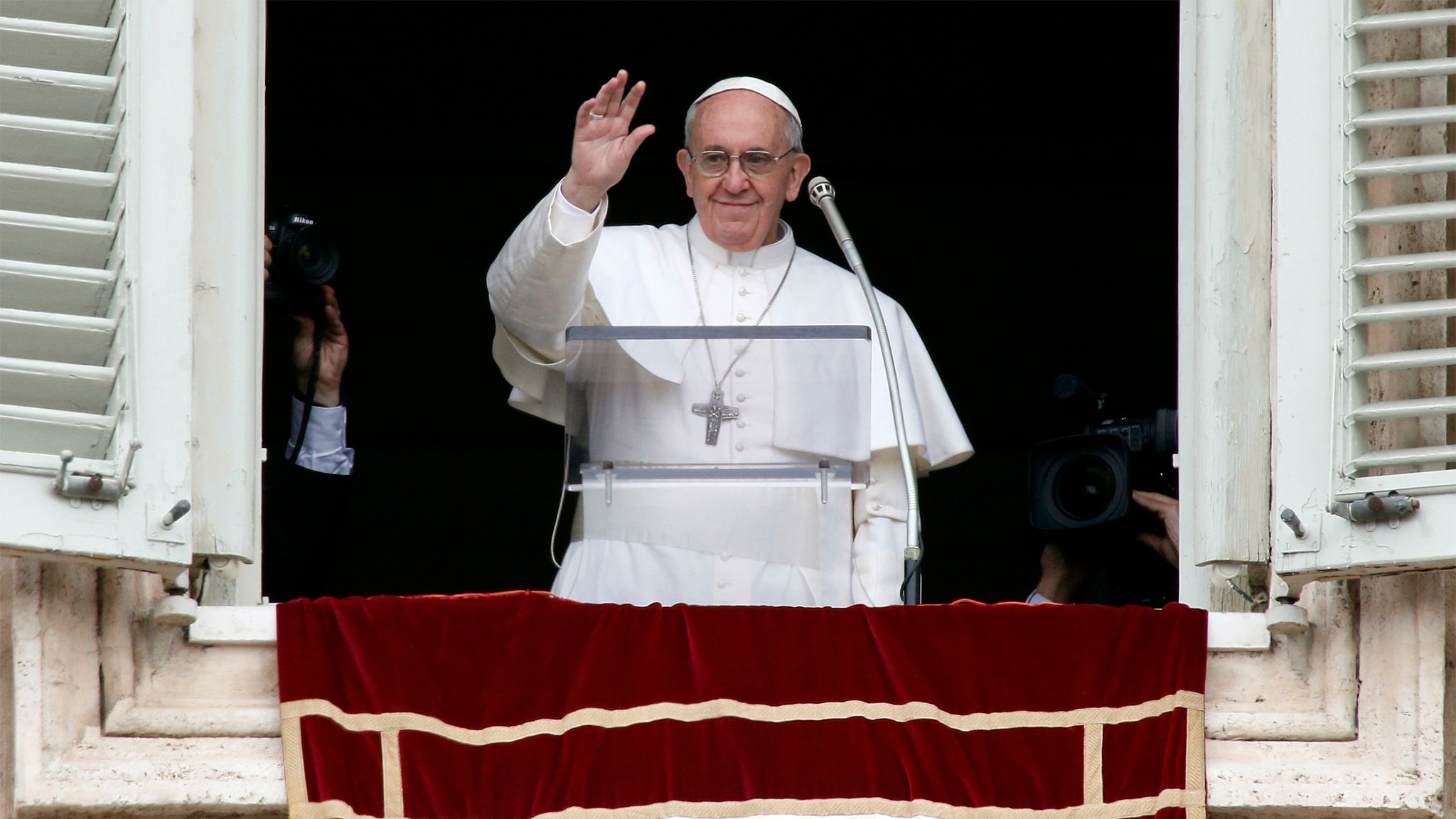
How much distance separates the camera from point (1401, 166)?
144 inches

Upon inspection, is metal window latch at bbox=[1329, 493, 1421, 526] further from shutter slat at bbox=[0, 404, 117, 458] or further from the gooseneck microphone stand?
shutter slat at bbox=[0, 404, 117, 458]

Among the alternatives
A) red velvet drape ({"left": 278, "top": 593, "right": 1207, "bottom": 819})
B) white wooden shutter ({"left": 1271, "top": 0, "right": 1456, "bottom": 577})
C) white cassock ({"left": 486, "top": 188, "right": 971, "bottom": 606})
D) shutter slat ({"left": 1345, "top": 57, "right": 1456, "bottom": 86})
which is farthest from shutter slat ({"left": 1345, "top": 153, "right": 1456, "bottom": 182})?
white cassock ({"left": 486, "top": 188, "right": 971, "bottom": 606})

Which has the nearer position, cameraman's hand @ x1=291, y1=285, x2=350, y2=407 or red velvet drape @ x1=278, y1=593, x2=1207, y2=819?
red velvet drape @ x1=278, y1=593, x2=1207, y2=819

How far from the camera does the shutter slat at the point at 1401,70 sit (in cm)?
367

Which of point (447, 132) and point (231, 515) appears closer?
point (231, 515)

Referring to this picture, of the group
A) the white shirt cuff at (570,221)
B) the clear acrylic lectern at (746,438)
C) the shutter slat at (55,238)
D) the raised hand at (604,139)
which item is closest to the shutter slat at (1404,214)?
the clear acrylic lectern at (746,438)

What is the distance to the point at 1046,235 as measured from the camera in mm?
7281

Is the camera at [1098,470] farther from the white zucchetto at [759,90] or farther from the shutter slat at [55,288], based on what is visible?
the shutter slat at [55,288]

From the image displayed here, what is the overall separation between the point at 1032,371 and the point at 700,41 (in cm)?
133

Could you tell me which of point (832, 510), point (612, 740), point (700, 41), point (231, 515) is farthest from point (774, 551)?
point (700, 41)

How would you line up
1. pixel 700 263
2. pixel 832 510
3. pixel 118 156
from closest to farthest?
pixel 118 156
pixel 832 510
pixel 700 263

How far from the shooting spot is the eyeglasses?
4.55 m

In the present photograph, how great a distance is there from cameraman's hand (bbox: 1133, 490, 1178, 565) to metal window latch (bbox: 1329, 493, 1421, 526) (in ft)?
→ 3.52

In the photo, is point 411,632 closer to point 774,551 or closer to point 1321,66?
point 774,551
